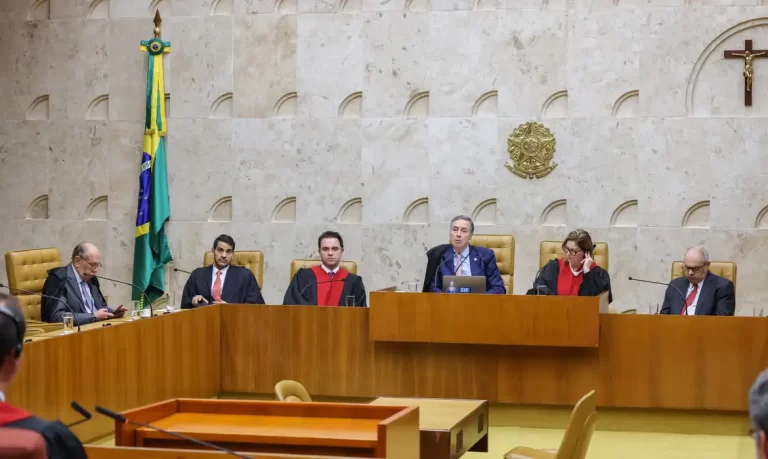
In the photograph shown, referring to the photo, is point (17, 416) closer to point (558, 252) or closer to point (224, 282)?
point (224, 282)

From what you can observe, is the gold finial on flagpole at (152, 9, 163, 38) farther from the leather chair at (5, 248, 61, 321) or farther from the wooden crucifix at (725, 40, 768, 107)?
the wooden crucifix at (725, 40, 768, 107)

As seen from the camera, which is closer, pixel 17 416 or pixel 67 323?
pixel 17 416

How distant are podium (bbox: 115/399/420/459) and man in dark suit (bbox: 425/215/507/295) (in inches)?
159

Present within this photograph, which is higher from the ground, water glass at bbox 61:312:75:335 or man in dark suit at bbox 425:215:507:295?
man in dark suit at bbox 425:215:507:295

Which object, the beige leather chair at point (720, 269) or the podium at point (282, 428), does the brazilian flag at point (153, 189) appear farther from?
the podium at point (282, 428)

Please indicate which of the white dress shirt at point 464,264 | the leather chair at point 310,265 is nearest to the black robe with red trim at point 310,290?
the leather chair at point 310,265

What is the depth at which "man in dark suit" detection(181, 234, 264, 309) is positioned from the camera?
7.63 metres

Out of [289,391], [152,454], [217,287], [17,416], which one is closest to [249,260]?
[217,287]

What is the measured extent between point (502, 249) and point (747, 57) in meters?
2.54

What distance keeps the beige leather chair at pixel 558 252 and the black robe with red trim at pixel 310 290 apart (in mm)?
1398

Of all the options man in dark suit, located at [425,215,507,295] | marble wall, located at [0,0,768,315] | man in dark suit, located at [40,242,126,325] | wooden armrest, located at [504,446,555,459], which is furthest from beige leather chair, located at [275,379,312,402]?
marble wall, located at [0,0,768,315]

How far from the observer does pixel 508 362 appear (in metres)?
6.52

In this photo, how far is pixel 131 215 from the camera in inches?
373

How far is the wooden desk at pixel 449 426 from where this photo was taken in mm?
4090
